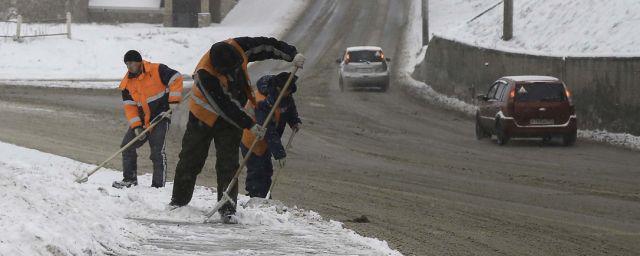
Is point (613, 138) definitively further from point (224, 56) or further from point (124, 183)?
point (224, 56)

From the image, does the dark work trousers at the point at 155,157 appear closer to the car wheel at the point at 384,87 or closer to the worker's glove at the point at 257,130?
the worker's glove at the point at 257,130

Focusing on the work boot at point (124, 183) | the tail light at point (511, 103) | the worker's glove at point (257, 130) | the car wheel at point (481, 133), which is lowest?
the car wheel at point (481, 133)

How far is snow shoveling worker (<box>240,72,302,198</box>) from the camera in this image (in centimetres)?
1224

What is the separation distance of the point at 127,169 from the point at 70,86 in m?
25.7

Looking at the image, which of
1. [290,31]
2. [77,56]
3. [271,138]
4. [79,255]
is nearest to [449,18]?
[290,31]

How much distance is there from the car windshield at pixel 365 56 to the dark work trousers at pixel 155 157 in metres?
27.7

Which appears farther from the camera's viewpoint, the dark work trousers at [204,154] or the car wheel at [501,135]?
the car wheel at [501,135]

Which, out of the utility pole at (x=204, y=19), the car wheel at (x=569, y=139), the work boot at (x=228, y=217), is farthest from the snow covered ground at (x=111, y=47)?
the work boot at (x=228, y=217)

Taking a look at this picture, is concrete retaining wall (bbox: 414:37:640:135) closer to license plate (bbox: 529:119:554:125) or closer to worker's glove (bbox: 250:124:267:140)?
license plate (bbox: 529:119:554:125)

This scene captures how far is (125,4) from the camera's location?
6122 centimetres

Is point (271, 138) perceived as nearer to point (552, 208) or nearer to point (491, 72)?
point (552, 208)

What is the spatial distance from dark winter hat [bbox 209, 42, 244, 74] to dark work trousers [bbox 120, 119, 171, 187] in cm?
333

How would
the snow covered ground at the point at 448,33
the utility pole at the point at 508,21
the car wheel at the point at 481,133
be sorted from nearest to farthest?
the snow covered ground at the point at 448,33 < the car wheel at the point at 481,133 < the utility pole at the point at 508,21

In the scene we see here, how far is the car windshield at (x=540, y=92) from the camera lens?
23.9m
